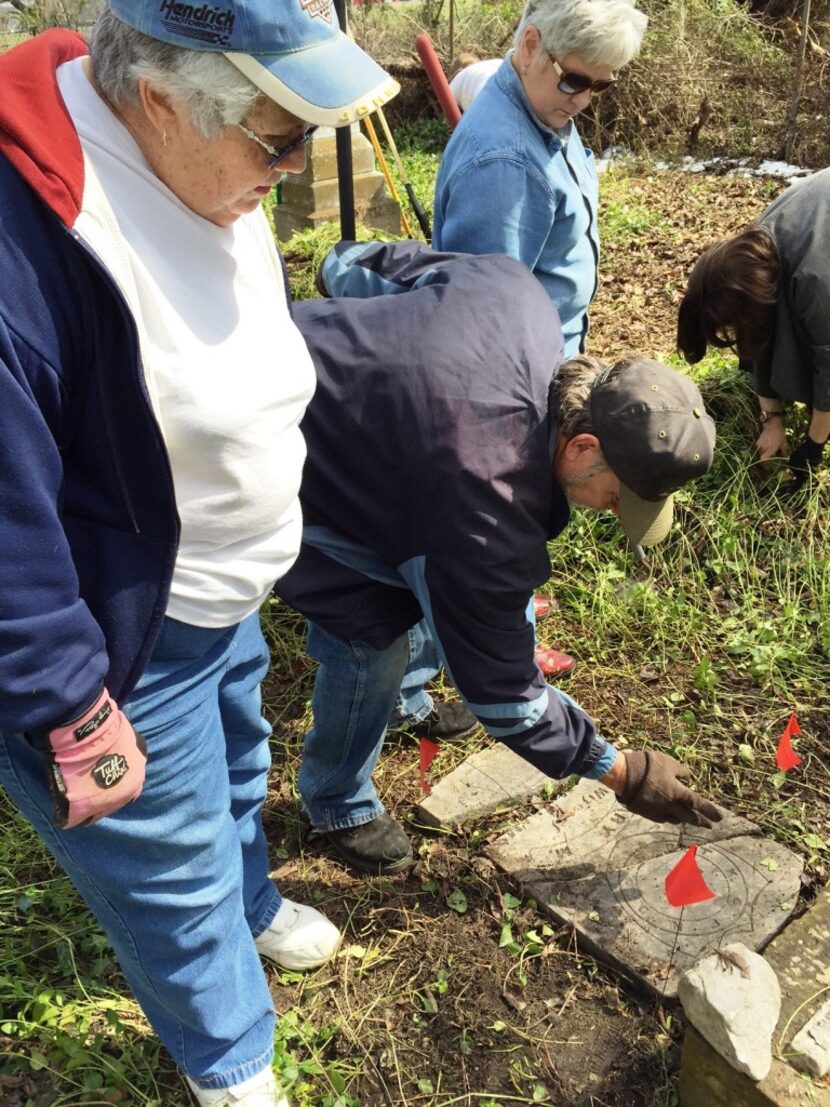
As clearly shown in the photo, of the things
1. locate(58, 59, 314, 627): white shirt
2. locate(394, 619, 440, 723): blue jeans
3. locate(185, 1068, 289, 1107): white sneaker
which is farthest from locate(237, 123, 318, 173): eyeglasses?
locate(394, 619, 440, 723): blue jeans

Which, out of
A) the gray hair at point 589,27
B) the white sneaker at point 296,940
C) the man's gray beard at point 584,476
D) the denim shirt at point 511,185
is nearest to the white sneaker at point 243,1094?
the white sneaker at point 296,940

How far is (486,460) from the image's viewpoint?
1804 millimetres

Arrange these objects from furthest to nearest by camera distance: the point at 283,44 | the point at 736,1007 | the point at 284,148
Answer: the point at 736,1007, the point at 284,148, the point at 283,44

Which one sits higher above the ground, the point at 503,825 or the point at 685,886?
the point at 685,886

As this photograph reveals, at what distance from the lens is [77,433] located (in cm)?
122

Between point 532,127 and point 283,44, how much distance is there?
1667mm

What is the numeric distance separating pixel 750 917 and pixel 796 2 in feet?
34.2

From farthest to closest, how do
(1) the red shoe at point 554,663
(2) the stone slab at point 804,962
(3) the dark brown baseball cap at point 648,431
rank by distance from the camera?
(1) the red shoe at point 554,663 < (2) the stone slab at point 804,962 < (3) the dark brown baseball cap at point 648,431

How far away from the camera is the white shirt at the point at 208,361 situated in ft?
3.96

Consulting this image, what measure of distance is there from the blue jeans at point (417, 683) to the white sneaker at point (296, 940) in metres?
0.72

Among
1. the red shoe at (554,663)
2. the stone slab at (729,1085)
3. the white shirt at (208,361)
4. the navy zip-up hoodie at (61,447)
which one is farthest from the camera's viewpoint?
the red shoe at (554,663)

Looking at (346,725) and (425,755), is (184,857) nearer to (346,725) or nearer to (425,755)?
(346,725)

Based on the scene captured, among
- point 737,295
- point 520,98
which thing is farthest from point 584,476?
point 737,295

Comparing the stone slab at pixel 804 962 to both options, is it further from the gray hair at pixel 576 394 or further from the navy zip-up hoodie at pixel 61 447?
the navy zip-up hoodie at pixel 61 447
